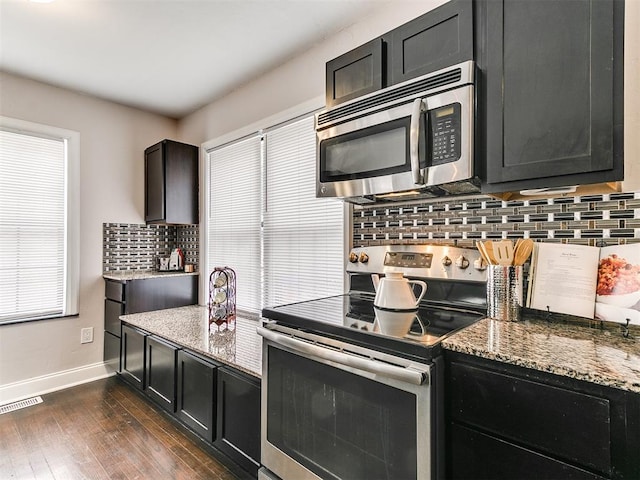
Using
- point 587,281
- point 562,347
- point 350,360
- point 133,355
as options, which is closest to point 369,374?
point 350,360

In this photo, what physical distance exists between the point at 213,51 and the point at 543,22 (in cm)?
204

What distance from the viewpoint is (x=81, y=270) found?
3119 millimetres

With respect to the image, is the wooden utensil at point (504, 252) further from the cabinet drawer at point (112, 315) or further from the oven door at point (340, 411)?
the cabinet drawer at point (112, 315)

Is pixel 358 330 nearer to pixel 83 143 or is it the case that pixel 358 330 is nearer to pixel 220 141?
pixel 220 141

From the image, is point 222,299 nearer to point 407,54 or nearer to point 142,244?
point 142,244

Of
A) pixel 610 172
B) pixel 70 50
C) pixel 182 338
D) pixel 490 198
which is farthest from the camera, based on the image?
pixel 70 50

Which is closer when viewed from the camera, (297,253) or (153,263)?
(297,253)

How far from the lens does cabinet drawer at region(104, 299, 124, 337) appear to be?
9.82ft

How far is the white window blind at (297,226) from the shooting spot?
2322mm

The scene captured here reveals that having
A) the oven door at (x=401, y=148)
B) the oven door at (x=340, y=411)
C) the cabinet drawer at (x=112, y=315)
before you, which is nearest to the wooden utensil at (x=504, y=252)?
the oven door at (x=401, y=148)

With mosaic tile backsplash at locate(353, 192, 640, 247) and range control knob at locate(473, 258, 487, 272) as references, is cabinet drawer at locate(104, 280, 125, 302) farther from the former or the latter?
range control knob at locate(473, 258, 487, 272)

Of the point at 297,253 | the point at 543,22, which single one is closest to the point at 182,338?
the point at 297,253

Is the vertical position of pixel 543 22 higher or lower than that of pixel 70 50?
lower

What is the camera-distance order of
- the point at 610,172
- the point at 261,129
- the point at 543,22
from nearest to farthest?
the point at 610,172
the point at 543,22
the point at 261,129
